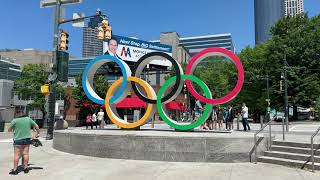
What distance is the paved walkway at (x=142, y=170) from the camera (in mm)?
9656

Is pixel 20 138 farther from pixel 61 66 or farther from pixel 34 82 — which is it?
pixel 34 82

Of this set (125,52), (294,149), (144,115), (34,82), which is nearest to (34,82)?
(34,82)

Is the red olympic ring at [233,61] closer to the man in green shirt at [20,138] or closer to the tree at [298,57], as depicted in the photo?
the man in green shirt at [20,138]

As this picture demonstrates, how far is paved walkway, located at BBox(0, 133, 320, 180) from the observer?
9.66 meters

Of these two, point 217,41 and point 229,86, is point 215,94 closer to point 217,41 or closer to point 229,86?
point 229,86

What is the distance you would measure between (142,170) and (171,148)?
6.59ft

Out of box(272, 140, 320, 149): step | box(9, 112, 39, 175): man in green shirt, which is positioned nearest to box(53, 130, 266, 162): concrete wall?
box(272, 140, 320, 149): step

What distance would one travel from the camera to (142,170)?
1063 centimetres

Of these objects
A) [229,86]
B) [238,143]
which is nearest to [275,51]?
[229,86]

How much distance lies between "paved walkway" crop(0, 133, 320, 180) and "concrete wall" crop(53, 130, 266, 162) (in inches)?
14.1

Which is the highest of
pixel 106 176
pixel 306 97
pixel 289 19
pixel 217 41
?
pixel 217 41

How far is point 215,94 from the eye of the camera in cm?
6284

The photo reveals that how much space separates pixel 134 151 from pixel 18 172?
401 centimetres

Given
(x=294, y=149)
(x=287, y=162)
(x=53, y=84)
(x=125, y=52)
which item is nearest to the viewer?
(x=287, y=162)
